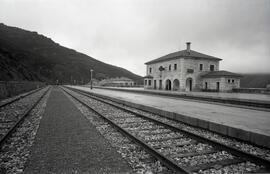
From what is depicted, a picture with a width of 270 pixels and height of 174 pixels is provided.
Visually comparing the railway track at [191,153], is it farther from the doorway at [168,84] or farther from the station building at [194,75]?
the doorway at [168,84]

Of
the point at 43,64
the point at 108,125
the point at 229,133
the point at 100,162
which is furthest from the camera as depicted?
the point at 43,64

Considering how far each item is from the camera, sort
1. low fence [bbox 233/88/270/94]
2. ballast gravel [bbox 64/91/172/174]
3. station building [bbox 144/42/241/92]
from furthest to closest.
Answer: station building [bbox 144/42/241/92] → low fence [bbox 233/88/270/94] → ballast gravel [bbox 64/91/172/174]

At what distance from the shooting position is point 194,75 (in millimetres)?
39031

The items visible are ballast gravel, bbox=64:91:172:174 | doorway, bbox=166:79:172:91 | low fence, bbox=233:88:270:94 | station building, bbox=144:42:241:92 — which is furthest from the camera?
doorway, bbox=166:79:172:91

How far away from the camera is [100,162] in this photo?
4113mm

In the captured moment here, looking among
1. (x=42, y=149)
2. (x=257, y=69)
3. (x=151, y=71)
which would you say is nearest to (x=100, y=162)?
(x=42, y=149)

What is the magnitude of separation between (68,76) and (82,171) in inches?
6820

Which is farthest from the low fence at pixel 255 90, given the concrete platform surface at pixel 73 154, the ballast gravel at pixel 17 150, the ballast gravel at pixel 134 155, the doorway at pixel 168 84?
the ballast gravel at pixel 17 150

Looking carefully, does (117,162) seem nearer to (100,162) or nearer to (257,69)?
(100,162)

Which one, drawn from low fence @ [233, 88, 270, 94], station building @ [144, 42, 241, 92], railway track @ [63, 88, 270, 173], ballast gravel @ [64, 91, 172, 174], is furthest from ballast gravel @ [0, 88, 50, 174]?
station building @ [144, 42, 241, 92]

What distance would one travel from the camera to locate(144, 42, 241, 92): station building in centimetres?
3559

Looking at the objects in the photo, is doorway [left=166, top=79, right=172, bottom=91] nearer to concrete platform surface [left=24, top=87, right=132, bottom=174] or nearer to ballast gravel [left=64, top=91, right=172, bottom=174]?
ballast gravel [left=64, top=91, right=172, bottom=174]

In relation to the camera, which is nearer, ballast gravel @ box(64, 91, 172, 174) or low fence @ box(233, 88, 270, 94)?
ballast gravel @ box(64, 91, 172, 174)

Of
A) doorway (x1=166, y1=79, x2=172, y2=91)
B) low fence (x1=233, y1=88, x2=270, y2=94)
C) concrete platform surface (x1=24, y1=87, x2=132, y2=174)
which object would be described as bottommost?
concrete platform surface (x1=24, y1=87, x2=132, y2=174)
